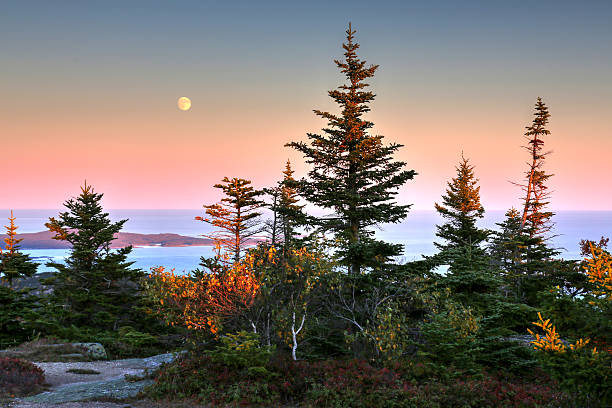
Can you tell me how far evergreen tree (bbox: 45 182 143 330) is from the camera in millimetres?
29125

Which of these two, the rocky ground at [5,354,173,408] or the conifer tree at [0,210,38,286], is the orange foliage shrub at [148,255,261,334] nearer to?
the rocky ground at [5,354,173,408]

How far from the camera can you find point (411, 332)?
1511 centimetres

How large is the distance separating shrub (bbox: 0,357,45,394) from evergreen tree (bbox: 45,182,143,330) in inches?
540

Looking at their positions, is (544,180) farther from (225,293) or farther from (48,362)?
(48,362)

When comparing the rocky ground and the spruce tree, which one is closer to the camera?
the rocky ground

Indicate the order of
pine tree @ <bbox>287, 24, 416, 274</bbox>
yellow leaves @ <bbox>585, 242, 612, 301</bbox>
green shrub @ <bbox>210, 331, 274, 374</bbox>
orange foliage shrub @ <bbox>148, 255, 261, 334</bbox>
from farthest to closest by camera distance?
pine tree @ <bbox>287, 24, 416, 274</bbox> < orange foliage shrub @ <bbox>148, 255, 261, 334</bbox> < green shrub @ <bbox>210, 331, 274, 374</bbox> < yellow leaves @ <bbox>585, 242, 612, 301</bbox>

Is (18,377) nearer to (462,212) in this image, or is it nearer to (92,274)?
(92,274)

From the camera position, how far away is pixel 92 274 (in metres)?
30.2

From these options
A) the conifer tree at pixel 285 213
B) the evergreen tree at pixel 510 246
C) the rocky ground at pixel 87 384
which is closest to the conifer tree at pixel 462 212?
the evergreen tree at pixel 510 246

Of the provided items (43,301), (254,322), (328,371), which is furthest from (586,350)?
(43,301)

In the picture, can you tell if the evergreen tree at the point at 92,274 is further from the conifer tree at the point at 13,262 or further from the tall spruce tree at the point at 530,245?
the tall spruce tree at the point at 530,245

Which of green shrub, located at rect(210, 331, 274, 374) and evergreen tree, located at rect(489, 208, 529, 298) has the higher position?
evergreen tree, located at rect(489, 208, 529, 298)

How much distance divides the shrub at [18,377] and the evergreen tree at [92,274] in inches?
540

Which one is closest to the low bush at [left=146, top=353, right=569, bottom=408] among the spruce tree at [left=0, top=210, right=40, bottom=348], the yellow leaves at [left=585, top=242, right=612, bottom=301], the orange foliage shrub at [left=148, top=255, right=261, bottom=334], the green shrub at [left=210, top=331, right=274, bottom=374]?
the green shrub at [left=210, top=331, right=274, bottom=374]
